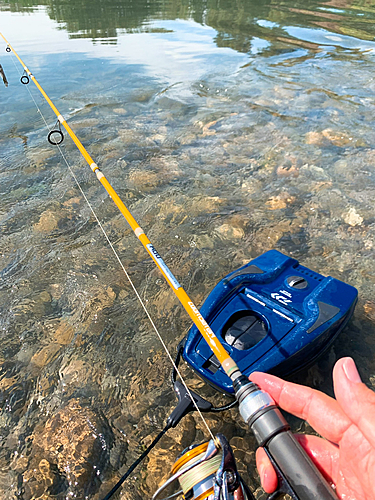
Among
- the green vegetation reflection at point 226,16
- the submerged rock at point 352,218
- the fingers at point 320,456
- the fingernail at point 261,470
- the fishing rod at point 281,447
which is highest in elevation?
the green vegetation reflection at point 226,16

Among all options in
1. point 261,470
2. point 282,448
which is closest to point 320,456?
point 261,470

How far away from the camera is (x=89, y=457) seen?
2.46 metres

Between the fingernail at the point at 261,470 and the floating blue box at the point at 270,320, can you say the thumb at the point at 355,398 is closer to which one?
the fingernail at the point at 261,470

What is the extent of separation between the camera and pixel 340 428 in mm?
1916

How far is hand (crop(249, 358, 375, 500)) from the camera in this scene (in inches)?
67.2

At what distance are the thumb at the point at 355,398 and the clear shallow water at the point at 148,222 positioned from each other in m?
1.01

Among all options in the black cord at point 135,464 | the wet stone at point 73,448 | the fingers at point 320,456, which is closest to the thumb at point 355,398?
the fingers at point 320,456

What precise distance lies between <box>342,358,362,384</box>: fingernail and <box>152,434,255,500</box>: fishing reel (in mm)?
733

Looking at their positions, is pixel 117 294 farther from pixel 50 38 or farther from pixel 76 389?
pixel 50 38

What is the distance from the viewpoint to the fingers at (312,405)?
1932 mm

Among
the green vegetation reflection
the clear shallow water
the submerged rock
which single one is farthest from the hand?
the green vegetation reflection

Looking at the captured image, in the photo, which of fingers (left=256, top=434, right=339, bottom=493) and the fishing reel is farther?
fingers (left=256, top=434, right=339, bottom=493)

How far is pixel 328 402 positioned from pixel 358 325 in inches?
59.2

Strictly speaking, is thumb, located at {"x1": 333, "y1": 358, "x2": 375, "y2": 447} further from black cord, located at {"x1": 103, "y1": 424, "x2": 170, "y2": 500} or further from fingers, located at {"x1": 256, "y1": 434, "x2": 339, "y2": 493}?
black cord, located at {"x1": 103, "y1": 424, "x2": 170, "y2": 500}
